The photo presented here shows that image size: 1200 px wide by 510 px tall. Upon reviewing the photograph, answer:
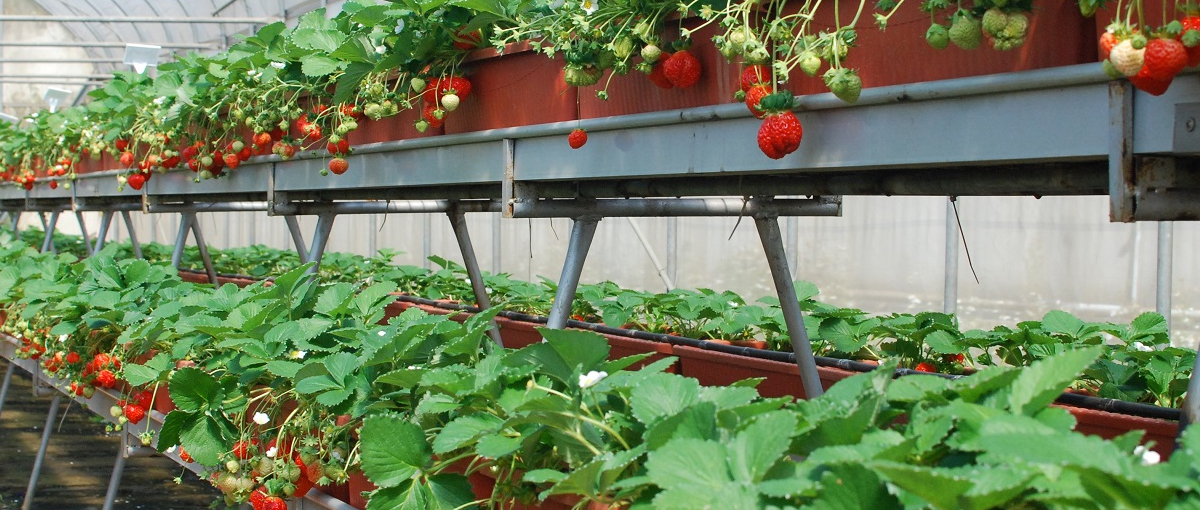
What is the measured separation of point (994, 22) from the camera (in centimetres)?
82

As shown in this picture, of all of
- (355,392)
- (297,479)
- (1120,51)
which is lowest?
(297,479)

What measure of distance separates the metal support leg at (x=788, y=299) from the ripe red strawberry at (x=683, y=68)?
0.52 metres

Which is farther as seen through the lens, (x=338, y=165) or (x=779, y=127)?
(x=338, y=165)

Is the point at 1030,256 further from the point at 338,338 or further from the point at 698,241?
the point at 338,338

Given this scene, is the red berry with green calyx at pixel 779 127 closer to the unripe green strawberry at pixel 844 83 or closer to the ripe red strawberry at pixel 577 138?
the unripe green strawberry at pixel 844 83

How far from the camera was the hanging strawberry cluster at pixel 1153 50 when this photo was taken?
0.70 meters

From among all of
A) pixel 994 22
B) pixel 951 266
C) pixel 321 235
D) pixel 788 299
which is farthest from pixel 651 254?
pixel 994 22

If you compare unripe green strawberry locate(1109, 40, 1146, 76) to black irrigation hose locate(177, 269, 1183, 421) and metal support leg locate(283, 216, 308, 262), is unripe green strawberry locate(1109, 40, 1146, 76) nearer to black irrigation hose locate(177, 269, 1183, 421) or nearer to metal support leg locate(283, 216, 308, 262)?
black irrigation hose locate(177, 269, 1183, 421)

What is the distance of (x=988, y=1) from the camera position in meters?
0.83

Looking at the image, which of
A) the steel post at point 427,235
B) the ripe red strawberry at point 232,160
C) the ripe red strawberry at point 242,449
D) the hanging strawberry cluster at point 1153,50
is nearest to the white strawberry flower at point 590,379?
the hanging strawberry cluster at point 1153,50

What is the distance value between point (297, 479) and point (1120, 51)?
1.14 metres

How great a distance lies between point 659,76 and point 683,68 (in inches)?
1.9

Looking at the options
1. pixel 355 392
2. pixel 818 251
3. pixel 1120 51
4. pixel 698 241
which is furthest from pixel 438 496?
pixel 698 241

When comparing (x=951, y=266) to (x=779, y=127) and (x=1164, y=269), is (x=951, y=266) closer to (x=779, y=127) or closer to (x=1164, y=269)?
(x=1164, y=269)
